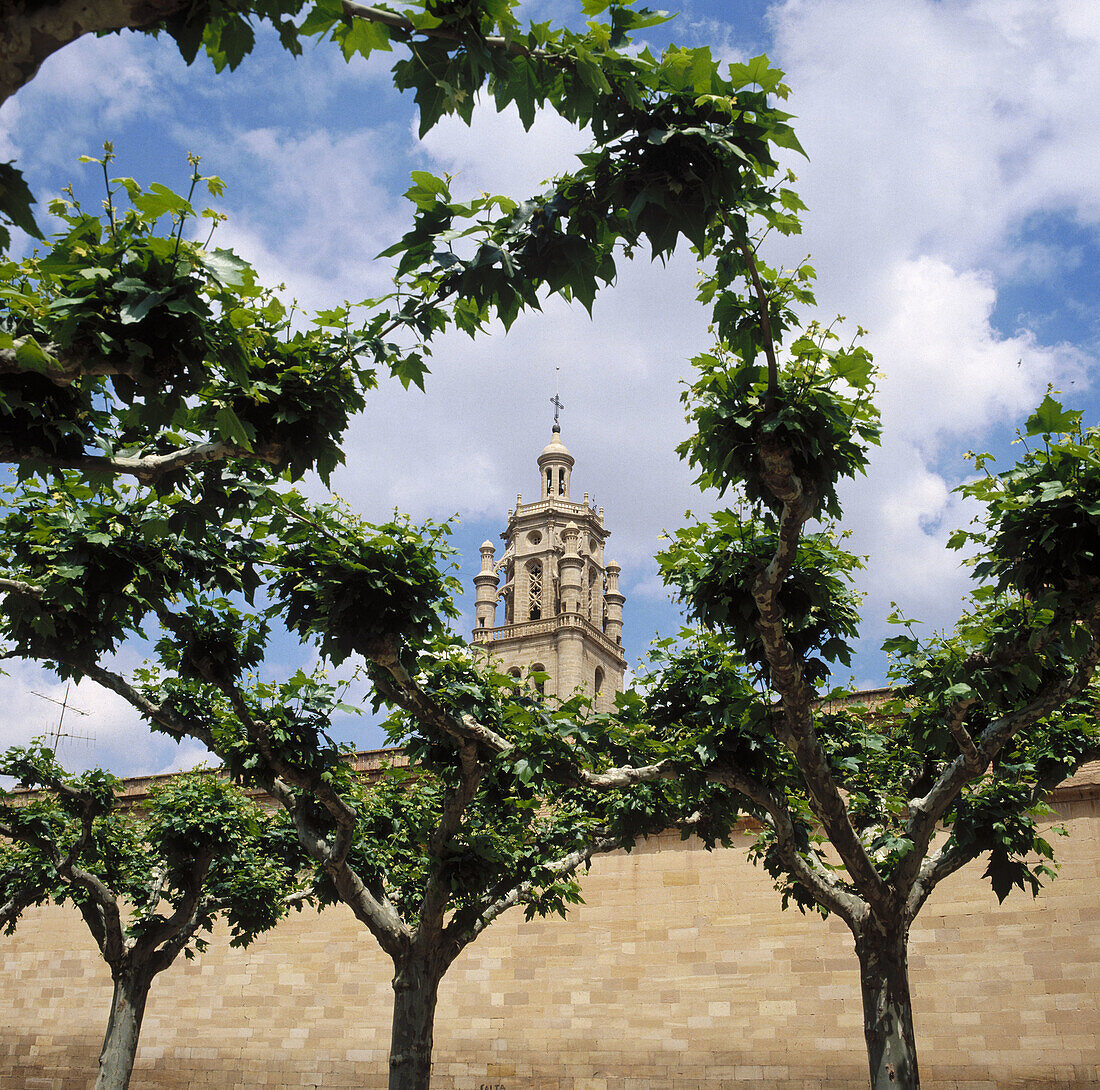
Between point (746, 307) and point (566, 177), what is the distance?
1426mm

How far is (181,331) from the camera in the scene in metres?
4.89

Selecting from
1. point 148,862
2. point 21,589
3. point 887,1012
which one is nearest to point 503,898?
point 887,1012

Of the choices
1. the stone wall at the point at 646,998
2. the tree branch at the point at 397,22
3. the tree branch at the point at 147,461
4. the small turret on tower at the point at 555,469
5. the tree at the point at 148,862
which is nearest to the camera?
the tree branch at the point at 397,22

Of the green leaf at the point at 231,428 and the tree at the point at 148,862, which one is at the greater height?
the green leaf at the point at 231,428

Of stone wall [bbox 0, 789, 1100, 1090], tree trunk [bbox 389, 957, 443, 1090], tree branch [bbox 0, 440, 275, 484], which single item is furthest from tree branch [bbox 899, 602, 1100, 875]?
stone wall [bbox 0, 789, 1100, 1090]

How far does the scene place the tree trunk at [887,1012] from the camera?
9.04m

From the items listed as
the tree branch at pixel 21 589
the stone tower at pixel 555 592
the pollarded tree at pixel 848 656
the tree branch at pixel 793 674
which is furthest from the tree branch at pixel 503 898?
the stone tower at pixel 555 592

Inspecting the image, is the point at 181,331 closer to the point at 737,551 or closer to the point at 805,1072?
the point at 737,551

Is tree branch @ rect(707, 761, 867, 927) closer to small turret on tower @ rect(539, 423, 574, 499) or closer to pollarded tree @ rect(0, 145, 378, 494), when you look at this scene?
pollarded tree @ rect(0, 145, 378, 494)

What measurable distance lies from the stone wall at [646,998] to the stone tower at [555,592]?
93.2 ft

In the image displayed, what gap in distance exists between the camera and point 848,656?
8.17 meters

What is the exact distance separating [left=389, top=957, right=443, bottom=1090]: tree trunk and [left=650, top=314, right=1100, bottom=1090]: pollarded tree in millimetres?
4207

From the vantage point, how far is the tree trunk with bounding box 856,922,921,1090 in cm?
904

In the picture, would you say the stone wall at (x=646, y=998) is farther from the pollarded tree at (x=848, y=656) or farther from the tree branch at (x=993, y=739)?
the tree branch at (x=993, y=739)
